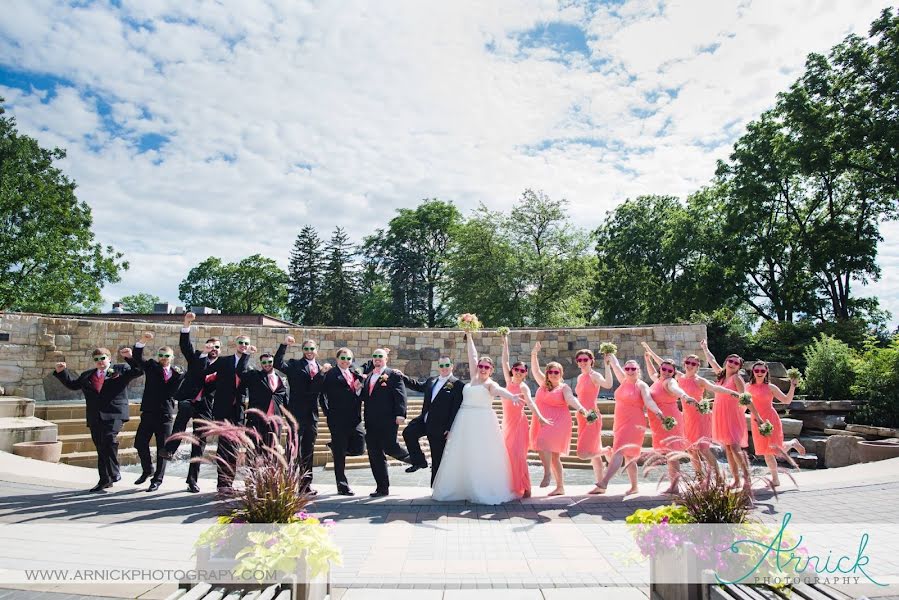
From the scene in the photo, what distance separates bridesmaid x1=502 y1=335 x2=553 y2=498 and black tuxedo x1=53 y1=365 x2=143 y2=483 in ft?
16.5

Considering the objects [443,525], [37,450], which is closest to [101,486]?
[37,450]

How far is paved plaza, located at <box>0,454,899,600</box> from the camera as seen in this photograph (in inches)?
161

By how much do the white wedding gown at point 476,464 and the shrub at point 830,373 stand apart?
11.5m

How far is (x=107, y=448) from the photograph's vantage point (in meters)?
7.46

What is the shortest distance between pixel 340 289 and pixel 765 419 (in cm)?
4148

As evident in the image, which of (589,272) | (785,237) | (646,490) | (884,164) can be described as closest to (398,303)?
(589,272)

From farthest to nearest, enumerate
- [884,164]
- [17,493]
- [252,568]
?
1. [884,164]
2. [17,493]
3. [252,568]

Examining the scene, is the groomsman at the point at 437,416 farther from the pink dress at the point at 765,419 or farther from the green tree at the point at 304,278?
the green tree at the point at 304,278

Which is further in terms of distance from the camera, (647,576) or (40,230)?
(40,230)

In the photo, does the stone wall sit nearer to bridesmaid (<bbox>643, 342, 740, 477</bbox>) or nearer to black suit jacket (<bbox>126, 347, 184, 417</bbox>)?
black suit jacket (<bbox>126, 347, 184, 417</bbox>)

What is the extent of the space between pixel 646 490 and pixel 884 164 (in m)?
20.8

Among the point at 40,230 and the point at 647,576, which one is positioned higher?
the point at 40,230

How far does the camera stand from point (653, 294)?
3375 cm

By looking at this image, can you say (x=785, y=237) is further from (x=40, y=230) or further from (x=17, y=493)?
(x=40, y=230)
